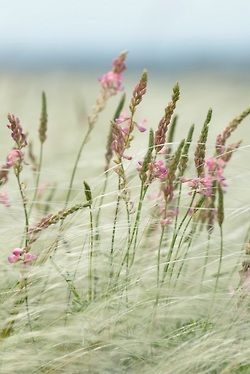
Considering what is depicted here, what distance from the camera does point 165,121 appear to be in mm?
2723

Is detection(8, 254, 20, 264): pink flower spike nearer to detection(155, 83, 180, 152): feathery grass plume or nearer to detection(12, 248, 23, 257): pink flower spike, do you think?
detection(12, 248, 23, 257): pink flower spike

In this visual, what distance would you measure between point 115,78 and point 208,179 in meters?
1.01

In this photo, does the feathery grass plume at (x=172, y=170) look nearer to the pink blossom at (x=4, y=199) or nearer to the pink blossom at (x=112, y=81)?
the pink blossom at (x=4, y=199)

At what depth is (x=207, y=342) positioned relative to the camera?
2.52m

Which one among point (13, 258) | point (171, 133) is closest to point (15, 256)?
point (13, 258)

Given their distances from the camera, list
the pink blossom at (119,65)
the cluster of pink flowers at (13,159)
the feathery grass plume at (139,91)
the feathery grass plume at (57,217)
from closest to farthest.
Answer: the feathery grass plume at (57,217)
the feathery grass plume at (139,91)
the cluster of pink flowers at (13,159)
the pink blossom at (119,65)

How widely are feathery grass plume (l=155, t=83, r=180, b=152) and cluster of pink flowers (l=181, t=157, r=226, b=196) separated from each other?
14 centimetres

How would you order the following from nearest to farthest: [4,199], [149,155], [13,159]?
[149,155] < [13,159] < [4,199]

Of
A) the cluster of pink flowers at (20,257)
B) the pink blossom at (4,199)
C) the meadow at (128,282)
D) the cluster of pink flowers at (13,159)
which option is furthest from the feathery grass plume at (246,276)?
the pink blossom at (4,199)

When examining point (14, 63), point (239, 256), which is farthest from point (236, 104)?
point (239, 256)

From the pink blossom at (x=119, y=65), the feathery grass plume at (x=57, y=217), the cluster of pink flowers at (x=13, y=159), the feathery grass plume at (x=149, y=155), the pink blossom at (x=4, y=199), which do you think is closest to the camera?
the feathery grass plume at (x=57, y=217)

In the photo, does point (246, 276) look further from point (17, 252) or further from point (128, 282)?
point (17, 252)

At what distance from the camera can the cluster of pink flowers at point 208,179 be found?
2.87m

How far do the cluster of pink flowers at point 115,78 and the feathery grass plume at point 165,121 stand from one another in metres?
0.95
